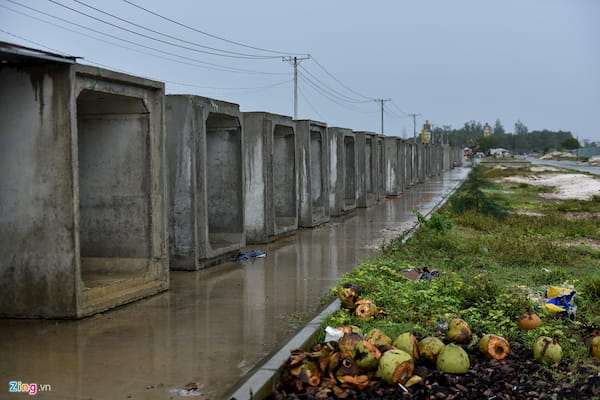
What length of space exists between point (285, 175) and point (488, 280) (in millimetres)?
7276

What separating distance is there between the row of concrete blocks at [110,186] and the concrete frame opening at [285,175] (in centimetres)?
164

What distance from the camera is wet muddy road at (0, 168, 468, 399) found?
16.0 ft

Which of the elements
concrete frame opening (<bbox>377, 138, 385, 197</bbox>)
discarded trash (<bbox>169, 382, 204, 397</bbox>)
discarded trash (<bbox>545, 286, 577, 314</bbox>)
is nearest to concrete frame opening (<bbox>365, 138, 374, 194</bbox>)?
concrete frame opening (<bbox>377, 138, 385, 197</bbox>)

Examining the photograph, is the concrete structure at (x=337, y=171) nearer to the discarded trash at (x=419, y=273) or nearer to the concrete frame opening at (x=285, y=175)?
the concrete frame opening at (x=285, y=175)

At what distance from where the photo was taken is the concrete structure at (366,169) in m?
21.2

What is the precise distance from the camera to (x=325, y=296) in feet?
25.2

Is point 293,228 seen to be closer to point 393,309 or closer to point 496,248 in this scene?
point 496,248

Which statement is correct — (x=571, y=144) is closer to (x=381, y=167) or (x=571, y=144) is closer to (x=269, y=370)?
(x=381, y=167)

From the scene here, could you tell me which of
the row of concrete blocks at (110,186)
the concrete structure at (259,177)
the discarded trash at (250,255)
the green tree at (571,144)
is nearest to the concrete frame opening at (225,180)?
the row of concrete blocks at (110,186)

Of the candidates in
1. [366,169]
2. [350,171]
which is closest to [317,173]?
[350,171]

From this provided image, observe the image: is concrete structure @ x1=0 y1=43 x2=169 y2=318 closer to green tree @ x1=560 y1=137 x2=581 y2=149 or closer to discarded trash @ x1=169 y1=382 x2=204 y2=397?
discarded trash @ x1=169 y1=382 x2=204 y2=397

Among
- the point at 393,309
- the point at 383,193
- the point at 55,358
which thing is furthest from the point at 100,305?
the point at 383,193

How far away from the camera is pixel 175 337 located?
6047mm

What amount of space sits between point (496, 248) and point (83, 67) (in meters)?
7.14
